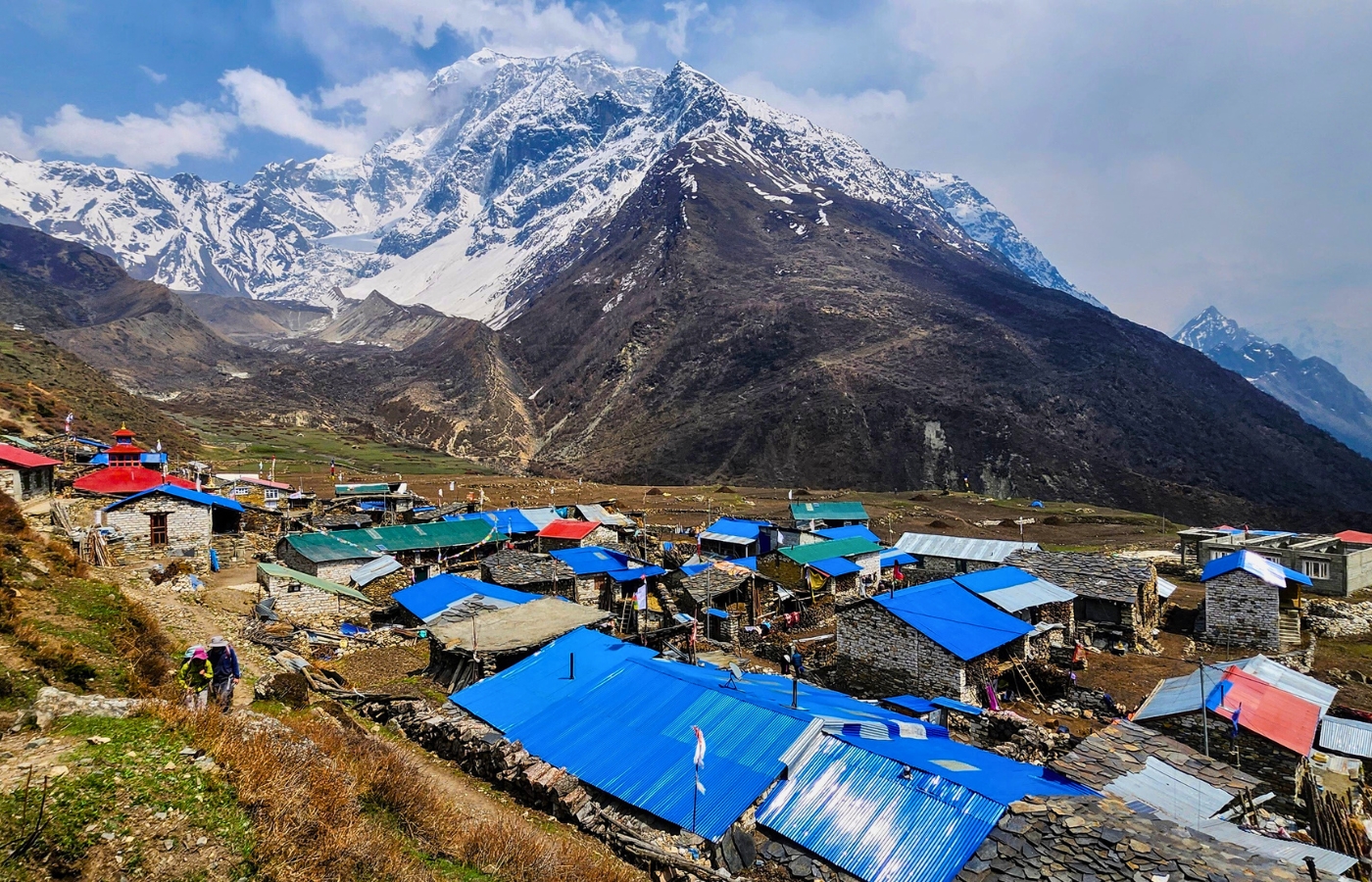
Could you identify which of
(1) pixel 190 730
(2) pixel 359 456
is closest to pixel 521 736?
(1) pixel 190 730

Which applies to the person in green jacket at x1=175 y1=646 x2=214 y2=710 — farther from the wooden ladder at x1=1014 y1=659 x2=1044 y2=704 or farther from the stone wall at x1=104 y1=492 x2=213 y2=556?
the stone wall at x1=104 y1=492 x2=213 y2=556

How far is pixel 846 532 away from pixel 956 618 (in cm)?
2643

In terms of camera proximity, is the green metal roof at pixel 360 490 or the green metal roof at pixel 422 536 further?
the green metal roof at pixel 360 490

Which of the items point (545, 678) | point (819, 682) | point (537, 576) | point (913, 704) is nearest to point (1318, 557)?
point (819, 682)

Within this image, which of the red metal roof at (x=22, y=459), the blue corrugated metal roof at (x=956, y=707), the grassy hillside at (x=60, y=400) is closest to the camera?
the blue corrugated metal roof at (x=956, y=707)

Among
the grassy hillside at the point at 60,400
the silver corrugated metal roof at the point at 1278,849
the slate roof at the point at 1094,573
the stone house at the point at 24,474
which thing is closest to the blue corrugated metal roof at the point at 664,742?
the silver corrugated metal roof at the point at 1278,849

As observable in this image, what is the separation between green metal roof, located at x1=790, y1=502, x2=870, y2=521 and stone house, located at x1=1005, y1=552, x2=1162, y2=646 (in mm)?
20840

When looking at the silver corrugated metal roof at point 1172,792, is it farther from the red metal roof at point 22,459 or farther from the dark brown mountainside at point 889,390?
the dark brown mountainside at point 889,390

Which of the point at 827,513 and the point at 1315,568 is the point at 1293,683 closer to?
the point at 1315,568

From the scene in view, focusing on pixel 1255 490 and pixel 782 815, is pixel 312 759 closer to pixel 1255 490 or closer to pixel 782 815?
pixel 782 815

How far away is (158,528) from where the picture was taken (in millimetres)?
29922

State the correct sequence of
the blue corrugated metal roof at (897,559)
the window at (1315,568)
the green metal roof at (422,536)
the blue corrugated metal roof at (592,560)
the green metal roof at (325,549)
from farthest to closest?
the blue corrugated metal roof at (897,559) < the window at (1315,568) < the green metal roof at (422,536) < the green metal roof at (325,549) < the blue corrugated metal roof at (592,560)

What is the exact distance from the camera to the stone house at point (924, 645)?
67.2ft

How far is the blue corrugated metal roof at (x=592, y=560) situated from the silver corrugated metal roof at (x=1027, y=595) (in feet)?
53.8
